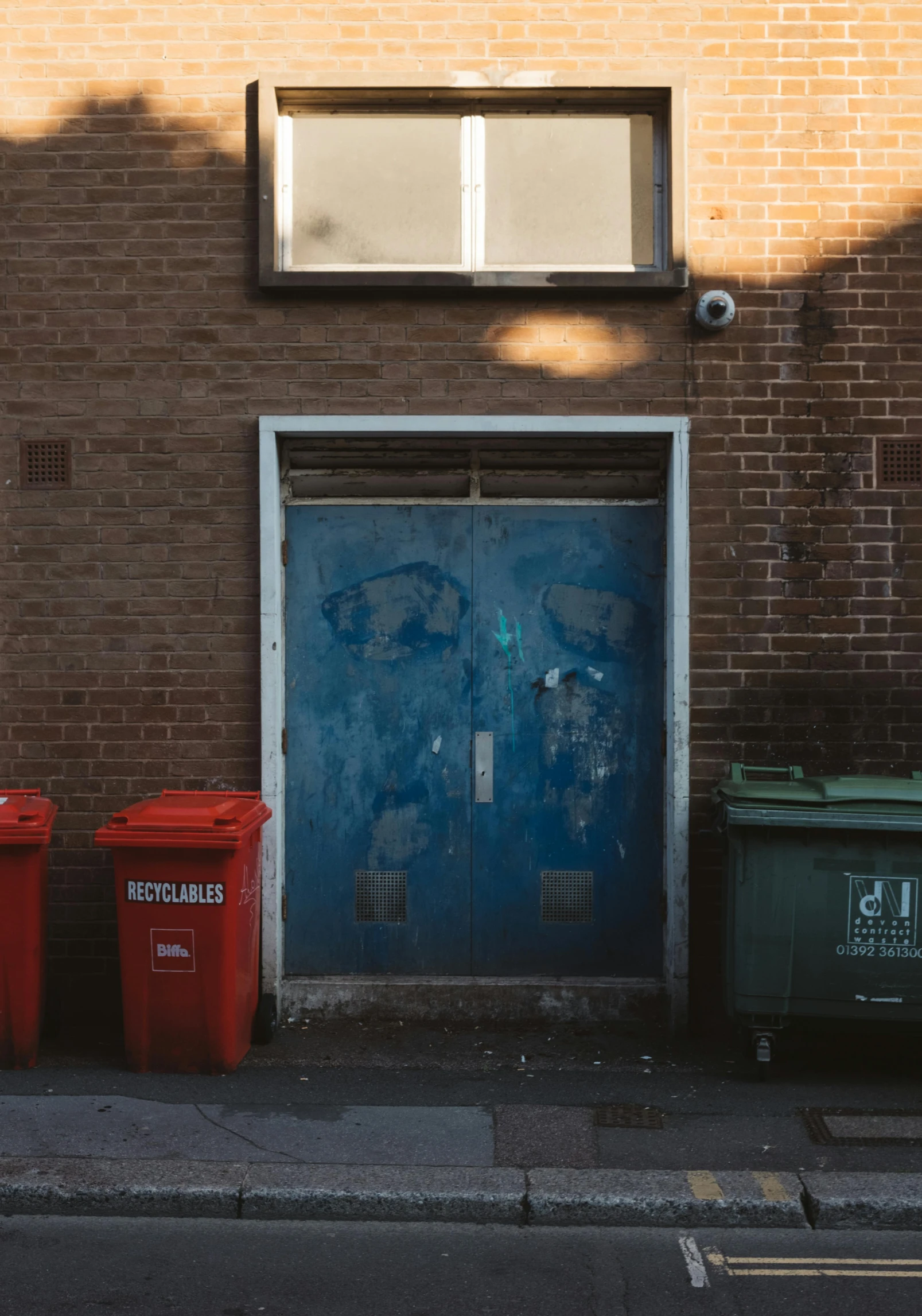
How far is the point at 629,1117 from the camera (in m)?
5.31

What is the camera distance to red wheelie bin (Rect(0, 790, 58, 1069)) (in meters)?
5.76

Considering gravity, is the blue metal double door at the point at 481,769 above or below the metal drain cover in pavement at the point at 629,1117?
above

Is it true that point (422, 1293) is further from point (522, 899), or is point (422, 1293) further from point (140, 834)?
point (522, 899)

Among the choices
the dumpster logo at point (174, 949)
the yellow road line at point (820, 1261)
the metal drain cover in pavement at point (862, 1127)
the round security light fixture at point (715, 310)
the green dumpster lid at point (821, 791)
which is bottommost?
the yellow road line at point (820, 1261)

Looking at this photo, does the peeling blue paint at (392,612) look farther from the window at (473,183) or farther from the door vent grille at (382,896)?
the window at (473,183)

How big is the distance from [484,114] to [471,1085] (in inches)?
198

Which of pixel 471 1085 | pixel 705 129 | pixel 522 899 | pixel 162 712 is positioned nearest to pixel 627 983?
pixel 522 899

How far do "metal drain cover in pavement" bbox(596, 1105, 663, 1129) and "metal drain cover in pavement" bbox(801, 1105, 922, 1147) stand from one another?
2.04 feet

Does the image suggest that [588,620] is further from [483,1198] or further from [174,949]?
[483,1198]

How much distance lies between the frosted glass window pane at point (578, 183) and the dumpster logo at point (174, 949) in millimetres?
4065

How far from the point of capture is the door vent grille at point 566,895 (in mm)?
6902

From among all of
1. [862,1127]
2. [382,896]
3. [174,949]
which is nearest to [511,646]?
[382,896]

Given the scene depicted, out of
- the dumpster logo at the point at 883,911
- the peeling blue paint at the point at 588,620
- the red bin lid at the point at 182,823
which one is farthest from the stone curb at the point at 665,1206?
the peeling blue paint at the point at 588,620

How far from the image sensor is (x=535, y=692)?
22.6 feet
